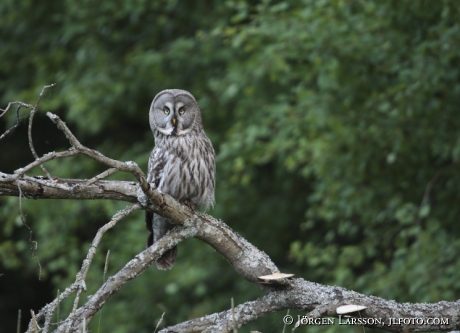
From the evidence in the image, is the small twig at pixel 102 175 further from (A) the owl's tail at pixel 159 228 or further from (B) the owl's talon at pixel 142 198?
(A) the owl's tail at pixel 159 228

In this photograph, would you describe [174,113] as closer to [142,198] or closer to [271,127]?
[142,198]

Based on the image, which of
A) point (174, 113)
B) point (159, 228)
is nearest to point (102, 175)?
point (159, 228)

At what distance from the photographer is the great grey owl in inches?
157

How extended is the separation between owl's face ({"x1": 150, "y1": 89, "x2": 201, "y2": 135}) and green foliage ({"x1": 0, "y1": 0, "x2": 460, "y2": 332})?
0.61 m

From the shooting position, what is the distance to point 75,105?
7180 millimetres

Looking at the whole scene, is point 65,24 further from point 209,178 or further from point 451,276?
point 451,276

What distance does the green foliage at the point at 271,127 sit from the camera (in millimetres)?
5293

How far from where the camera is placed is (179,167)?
13.2ft

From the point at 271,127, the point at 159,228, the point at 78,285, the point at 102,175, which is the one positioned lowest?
the point at 78,285

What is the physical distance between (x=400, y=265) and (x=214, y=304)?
2710 mm

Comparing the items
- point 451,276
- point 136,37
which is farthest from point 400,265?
point 136,37

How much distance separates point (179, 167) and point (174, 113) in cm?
57
